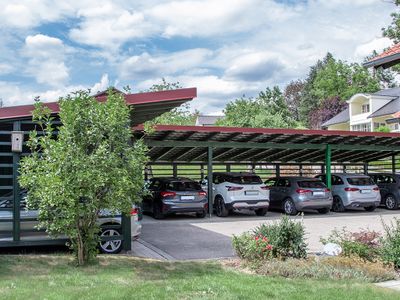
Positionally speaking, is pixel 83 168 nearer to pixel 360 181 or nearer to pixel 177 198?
pixel 177 198

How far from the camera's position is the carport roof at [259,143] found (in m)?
16.6

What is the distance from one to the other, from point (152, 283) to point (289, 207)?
11.7 metres

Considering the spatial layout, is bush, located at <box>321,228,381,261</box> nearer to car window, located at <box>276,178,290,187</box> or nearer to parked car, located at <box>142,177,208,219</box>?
parked car, located at <box>142,177,208,219</box>

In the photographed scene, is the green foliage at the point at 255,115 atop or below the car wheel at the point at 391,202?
atop

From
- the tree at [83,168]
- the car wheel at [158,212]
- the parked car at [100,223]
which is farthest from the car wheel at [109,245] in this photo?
the car wheel at [158,212]

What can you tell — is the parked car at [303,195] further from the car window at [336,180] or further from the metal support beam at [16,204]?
the metal support beam at [16,204]

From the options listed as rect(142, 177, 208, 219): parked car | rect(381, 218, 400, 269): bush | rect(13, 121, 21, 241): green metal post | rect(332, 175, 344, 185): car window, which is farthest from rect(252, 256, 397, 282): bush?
rect(332, 175, 344, 185): car window

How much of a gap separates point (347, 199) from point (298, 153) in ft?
16.5

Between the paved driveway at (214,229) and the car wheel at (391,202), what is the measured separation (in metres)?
0.42

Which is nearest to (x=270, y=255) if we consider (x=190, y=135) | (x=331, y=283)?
(x=331, y=283)

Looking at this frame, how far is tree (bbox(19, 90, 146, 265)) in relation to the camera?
739 centimetres

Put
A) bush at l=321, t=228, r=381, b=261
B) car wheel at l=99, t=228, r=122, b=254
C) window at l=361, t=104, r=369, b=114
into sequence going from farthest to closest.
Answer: window at l=361, t=104, r=369, b=114
car wheel at l=99, t=228, r=122, b=254
bush at l=321, t=228, r=381, b=261

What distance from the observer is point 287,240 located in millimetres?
8398

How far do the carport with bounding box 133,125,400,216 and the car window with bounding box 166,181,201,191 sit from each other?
4.10 feet
